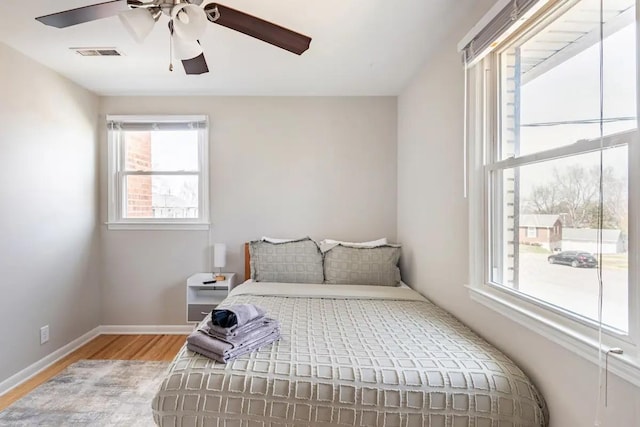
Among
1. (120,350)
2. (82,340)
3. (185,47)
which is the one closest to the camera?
(185,47)

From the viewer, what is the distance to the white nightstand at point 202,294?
124 inches

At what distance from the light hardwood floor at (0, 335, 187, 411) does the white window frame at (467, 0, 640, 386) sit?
103 inches

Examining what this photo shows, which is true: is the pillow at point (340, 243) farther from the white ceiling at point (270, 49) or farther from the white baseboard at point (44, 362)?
the white baseboard at point (44, 362)

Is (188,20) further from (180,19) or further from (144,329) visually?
(144,329)

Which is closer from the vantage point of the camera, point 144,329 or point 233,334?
point 233,334

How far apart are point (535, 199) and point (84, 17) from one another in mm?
2176

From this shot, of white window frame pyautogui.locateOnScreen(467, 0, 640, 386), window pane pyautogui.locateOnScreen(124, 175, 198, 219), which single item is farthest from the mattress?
window pane pyautogui.locateOnScreen(124, 175, 198, 219)

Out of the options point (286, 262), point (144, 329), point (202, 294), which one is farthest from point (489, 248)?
point (144, 329)

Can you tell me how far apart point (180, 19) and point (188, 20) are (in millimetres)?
32

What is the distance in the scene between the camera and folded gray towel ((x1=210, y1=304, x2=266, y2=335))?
154 cm

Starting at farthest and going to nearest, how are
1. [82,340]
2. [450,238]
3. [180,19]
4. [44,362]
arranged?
[82,340] → [44,362] → [450,238] → [180,19]

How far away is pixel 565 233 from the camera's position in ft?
4.43

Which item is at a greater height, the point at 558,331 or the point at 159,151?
the point at 159,151

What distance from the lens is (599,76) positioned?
1181 millimetres
